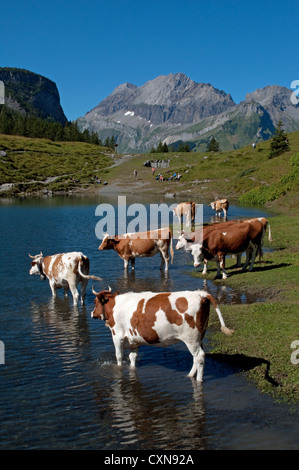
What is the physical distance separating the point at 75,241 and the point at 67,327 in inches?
762

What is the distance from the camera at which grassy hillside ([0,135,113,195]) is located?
331ft

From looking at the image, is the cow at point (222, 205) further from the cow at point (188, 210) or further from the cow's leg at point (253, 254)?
the cow's leg at point (253, 254)

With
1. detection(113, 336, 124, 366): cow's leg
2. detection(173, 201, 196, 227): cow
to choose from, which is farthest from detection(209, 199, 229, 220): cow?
detection(113, 336, 124, 366): cow's leg

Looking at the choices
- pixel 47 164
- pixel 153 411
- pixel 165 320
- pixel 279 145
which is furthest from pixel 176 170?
pixel 153 411

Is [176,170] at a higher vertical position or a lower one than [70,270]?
higher

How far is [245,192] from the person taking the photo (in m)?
68.6

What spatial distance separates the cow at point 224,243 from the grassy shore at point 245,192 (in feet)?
4.21

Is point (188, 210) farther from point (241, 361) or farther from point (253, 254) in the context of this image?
point (241, 361)

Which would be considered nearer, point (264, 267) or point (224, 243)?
point (224, 243)

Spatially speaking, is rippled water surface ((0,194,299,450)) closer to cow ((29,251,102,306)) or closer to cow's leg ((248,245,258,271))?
cow ((29,251,102,306))

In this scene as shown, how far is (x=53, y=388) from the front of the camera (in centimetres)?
1151

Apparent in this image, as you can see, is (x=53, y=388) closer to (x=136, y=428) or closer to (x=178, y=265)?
(x=136, y=428)

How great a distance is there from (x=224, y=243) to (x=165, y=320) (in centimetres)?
1173

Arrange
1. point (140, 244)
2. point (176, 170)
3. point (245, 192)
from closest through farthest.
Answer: point (140, 244)
point (245, 192)
point (176, 170)
